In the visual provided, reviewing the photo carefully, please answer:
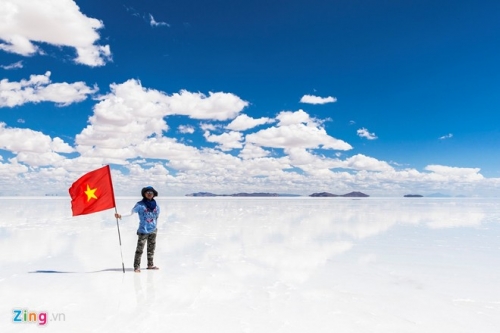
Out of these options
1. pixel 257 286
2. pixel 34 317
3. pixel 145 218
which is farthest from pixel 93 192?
pixel 257 286

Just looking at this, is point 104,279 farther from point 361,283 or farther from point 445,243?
point 445,243

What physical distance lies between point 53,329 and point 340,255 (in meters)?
7.75

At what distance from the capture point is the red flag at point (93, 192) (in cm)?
923

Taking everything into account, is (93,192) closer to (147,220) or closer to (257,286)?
(147,220)

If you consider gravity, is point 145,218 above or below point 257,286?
above

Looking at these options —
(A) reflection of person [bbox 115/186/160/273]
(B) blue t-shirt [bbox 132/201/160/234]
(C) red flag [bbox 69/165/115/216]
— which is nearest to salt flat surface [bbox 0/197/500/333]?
(A) reflection of person [bbox 115/186/160/273]

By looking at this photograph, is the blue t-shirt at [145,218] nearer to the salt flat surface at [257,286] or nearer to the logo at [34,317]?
the salt flat surface at [257,286]

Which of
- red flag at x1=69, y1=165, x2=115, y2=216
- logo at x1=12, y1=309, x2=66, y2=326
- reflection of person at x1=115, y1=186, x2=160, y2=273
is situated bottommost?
logo at x1=12, y1=309, x2=66, y2=326

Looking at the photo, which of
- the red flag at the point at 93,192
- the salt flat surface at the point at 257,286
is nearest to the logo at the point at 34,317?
the salt flat surface at the point at 257,286

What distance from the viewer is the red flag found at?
923cm

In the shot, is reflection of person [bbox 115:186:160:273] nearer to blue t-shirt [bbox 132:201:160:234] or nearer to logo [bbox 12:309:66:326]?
blue t-shirt [bbox 132:201:160:234]

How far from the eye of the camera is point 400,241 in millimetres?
13961

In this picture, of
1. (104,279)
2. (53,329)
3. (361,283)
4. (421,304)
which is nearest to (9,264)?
(104,279)

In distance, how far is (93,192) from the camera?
30.4ft
